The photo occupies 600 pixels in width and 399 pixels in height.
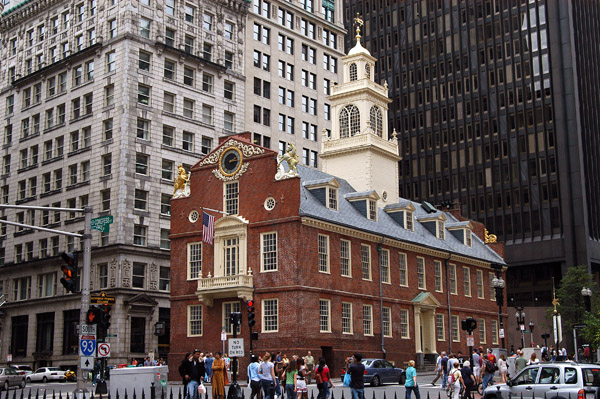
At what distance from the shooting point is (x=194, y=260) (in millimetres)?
52969

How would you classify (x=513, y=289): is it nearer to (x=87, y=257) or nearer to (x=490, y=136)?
(x=490, y=136)

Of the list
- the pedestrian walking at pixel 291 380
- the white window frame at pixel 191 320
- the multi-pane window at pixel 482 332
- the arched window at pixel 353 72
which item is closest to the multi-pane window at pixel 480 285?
the multi-pane window at pixel 482 332

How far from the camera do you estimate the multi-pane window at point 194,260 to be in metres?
52.7

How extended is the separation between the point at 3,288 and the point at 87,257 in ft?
173

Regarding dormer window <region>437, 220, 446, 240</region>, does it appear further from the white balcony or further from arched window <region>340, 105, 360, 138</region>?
the white balcony

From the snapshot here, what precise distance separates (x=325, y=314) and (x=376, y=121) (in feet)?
67.5

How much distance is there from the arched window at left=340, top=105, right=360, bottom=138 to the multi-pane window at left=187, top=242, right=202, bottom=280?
17.4 m

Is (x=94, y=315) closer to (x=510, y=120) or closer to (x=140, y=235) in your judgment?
(x=140, y=235)

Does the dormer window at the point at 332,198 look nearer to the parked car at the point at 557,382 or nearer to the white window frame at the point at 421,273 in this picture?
the white window frame at the point at 421,273

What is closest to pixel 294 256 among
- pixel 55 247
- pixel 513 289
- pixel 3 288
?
pixel 55 247

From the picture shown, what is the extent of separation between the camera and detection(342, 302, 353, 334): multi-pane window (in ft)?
168

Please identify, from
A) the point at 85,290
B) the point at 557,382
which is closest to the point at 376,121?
the point at 85,290

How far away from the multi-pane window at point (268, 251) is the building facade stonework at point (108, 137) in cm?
1960

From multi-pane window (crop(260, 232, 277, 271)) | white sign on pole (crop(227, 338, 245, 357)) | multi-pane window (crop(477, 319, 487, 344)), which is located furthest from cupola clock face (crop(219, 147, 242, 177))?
multi-pane window (crop(477, 319, 487, 344))
